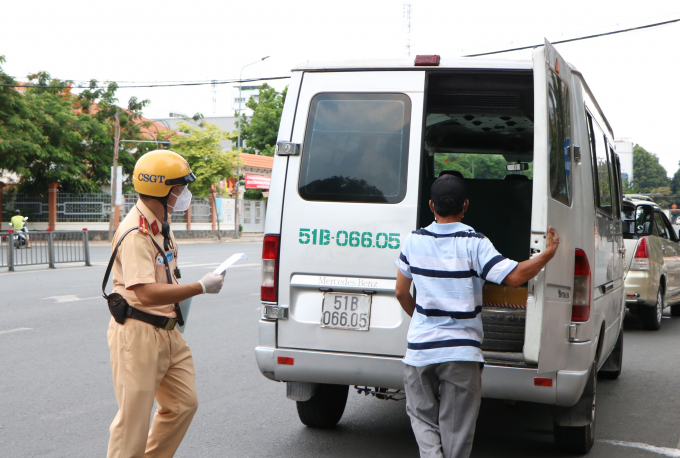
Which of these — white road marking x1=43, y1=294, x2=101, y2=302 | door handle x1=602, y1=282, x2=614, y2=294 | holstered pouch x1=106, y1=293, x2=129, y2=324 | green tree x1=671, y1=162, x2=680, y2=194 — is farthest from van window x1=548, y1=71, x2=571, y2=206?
green tree x1=671, y1=162, x2=680, y2=194

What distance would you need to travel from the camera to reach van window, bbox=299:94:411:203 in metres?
4.04

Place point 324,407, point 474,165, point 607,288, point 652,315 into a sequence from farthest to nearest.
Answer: point 652,315 < point 474,165 < point 607,288 < point 324,407

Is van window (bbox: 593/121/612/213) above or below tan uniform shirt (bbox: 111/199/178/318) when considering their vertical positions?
above

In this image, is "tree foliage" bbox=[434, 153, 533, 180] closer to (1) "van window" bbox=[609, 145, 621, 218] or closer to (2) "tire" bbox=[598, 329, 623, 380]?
(1) "van window" bbox=[609, 145, 621, 218]

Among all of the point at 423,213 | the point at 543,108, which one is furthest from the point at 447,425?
the point at 423,213

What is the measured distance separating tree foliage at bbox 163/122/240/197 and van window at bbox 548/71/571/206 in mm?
34793

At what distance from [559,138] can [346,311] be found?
1512 millimetres

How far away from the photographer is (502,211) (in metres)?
6.45

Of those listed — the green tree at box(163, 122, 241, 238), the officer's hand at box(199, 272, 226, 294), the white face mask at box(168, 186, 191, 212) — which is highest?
the green tree at box(163, 122, 241, 238)

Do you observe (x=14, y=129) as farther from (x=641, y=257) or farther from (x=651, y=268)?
(x=651, y=268)

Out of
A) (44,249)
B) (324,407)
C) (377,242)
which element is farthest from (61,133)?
(377,242)

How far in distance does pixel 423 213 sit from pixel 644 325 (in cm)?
534

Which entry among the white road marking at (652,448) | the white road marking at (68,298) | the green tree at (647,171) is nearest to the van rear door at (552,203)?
the white road marking at (652,448)

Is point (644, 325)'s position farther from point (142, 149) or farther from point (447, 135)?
point (142, 149)
